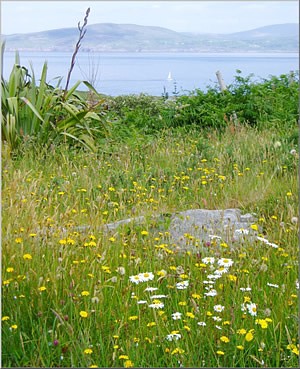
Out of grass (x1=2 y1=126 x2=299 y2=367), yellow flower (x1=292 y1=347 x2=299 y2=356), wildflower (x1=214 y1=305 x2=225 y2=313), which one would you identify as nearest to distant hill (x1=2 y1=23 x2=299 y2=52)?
grass (x1=2 y1=126 x2=299 y2=367)

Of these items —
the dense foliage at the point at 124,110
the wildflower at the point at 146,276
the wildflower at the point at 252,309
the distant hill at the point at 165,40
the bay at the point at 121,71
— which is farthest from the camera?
the dense foliage at the point at 124,110

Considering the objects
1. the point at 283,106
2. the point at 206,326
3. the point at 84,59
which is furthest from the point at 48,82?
the point at 206,326

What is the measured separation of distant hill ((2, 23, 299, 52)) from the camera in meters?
3.04

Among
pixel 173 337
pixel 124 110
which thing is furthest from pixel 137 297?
pixel 124 110

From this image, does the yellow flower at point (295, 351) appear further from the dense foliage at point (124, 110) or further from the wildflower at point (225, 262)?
the dense foliage at point (124, 110)

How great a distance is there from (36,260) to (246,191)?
214 cm

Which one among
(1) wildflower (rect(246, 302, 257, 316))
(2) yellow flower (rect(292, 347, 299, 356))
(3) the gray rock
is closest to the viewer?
(2) yellow flower (rect(292, 347, 299, 356))

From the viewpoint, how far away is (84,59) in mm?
7633

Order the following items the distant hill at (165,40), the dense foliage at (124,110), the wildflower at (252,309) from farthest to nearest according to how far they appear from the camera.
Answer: the dense foliage at (124,110) < the distant hill at (165,40) < the wildflower at (252,309)

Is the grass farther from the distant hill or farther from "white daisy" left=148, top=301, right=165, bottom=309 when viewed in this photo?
the distant hill

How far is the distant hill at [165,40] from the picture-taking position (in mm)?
3041

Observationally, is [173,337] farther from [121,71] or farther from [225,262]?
[121,71]

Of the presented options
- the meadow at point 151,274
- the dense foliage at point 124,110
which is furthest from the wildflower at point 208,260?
the dense foliage at point 124,110

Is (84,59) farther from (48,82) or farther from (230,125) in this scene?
(230,125)
